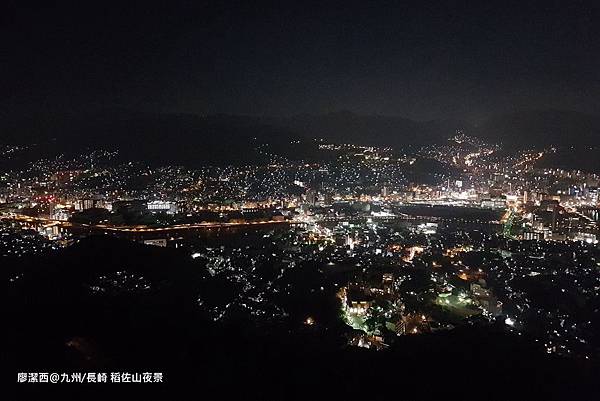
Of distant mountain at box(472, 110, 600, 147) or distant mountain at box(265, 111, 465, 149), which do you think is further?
distant mountain at box(265, 111, 465, 149)

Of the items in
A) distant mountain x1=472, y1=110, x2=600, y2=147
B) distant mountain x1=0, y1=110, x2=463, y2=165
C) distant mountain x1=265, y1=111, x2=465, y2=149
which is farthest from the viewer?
distant mountain x1=265, y1=111, x2=465, y2=149

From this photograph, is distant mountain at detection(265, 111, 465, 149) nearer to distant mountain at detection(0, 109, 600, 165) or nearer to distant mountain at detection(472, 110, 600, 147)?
distant mountain at detection(0, 109, 600, 165)

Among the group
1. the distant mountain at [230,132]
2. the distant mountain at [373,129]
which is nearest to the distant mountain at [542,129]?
the distant mountain at [230,132]

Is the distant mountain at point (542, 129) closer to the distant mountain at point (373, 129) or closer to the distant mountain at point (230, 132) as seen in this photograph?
the distant mountain at point (230, 132)

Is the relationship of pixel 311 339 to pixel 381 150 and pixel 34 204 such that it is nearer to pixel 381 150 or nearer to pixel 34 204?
pixel 34 204

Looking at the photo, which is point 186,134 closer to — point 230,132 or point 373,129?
point 230,132

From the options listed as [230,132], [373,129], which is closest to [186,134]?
[230,132]

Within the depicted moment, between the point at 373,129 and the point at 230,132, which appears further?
the point at 373,129

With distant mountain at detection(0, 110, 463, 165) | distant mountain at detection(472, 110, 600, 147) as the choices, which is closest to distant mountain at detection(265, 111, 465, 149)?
distant mountain at detection(0, 110, 463, 165)

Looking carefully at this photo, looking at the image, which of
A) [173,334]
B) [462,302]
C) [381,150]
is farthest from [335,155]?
[173,334]
